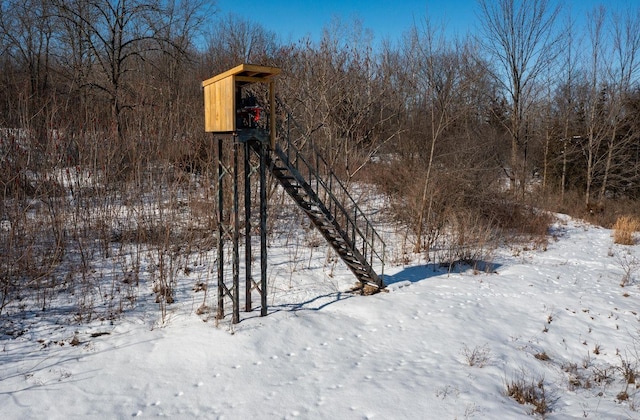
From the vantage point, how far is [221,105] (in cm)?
709

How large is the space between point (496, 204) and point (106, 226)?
48.2ft

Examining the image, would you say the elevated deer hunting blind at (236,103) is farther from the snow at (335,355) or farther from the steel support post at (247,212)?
the snow at (335,355)

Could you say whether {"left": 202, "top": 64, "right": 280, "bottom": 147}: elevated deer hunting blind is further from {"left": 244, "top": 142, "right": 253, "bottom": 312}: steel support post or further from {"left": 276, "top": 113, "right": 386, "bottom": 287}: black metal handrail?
{"left": 276, "top": 113, "right": 386, "bottom": 287}: black metal handrail

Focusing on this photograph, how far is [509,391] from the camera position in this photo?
583cm

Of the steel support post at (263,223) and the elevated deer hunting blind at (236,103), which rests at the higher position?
the elevated deer hunting blind at (236,103)

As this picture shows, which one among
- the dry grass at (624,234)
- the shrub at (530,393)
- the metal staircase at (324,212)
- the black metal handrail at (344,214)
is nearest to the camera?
the shrub at (530,393)

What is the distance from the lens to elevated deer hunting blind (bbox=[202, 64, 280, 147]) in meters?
6.78

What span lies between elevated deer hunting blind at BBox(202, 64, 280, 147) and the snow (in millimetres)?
3412

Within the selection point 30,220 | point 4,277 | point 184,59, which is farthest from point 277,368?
point 184,59

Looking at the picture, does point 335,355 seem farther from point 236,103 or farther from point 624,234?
point 624,234

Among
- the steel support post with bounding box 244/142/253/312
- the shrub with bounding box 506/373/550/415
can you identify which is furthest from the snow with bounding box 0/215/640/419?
the steel support post with bounding box 244/142/253/312

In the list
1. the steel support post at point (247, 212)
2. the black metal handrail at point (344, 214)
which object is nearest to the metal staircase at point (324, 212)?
the black metal handrail at point (344, 214)

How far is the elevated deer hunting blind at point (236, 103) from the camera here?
6.78 meters

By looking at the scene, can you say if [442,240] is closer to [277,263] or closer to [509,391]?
[277,263]
